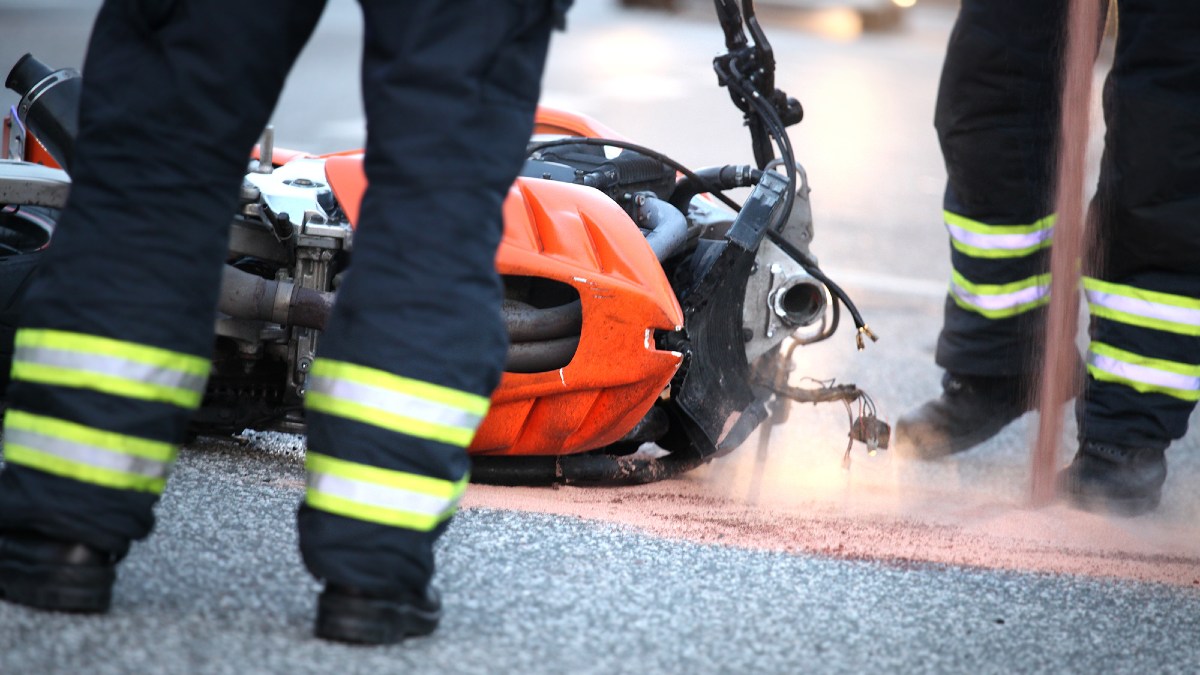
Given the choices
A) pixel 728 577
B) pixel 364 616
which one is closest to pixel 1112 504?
pixel 728 577

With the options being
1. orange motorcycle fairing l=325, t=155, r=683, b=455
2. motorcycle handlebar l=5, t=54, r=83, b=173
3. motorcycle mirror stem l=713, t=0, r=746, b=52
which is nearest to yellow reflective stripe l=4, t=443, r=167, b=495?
orange motorcycle fairing l=325, t=155, r=683, b=455

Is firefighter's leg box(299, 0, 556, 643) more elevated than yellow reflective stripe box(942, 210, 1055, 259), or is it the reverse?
firefighter's leg box(299, 0, 556, 643)

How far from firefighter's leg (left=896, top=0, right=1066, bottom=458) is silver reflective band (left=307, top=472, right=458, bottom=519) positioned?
218 cm

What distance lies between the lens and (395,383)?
1.85 meters

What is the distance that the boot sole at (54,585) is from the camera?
6.10 ft

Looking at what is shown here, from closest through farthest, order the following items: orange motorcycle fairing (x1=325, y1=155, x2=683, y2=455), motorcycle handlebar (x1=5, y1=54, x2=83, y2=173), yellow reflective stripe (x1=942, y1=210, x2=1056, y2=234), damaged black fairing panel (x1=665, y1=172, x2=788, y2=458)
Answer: orange motorcycle fairing (x1=325, y1=155, x2=683, y2=455), motorcycle handlebar (x1=5, y1=54, x2=83, y2=173), damaged black fairing panel (x1=665, y1=172, x2=788, y2=458), yellow reflective stripe (x1=942, y1=210, x2=1056, y2=234)

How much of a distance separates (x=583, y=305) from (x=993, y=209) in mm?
1372

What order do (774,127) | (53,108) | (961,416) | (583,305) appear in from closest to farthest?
(583,305) < (53,108) < (774,127) < (961,416)

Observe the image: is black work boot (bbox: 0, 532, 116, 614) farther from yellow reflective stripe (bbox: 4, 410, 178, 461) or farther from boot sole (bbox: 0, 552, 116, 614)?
yellow reflective stripe (bbox: 4, 410, 178, 461)

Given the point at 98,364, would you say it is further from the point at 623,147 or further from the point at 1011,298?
the point at 1011,298

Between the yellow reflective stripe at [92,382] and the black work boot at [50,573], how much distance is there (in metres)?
0.21

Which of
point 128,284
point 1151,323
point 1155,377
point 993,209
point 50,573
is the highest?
point 128,284

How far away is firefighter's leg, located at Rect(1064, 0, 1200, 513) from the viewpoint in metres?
3.12

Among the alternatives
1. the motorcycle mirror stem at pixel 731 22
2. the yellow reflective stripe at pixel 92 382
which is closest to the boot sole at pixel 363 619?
the yellow reflective stripe at pixel 92 382
